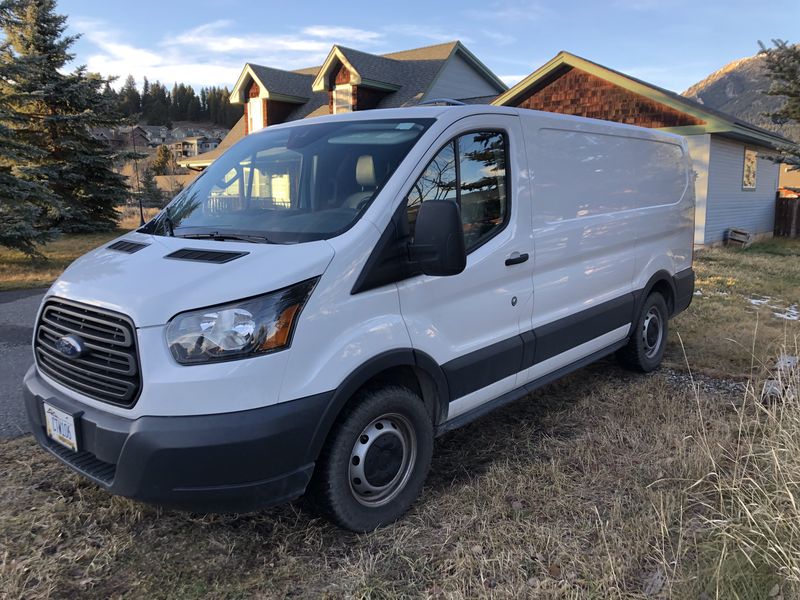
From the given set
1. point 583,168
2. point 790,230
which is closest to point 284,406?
point 583,168

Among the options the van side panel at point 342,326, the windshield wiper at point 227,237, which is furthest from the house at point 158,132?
the van side panel at point 342,326

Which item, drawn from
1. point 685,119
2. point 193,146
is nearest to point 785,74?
point 685,119

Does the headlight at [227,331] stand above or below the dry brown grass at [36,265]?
above

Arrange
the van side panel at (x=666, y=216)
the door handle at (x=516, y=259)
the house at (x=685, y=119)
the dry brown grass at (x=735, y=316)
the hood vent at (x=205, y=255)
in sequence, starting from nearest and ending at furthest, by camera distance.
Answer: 1. the hood vent at (x=205, y=255)
2. the door handle at (x=516, y=259)
3. the van side panel at (x=666, y=216)
4. the dry brown grass at (x=735, y=316)
5. the house at (x=685, y=119)

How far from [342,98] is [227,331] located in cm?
1998

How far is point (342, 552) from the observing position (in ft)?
9.61

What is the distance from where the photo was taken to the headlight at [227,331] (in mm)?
2482

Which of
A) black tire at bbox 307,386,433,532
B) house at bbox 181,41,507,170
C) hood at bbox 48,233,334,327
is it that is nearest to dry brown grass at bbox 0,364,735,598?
black tire at bbox 307,386,433,532

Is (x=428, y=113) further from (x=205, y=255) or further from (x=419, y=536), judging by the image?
(x=419, y=536)

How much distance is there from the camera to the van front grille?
8.36 feet

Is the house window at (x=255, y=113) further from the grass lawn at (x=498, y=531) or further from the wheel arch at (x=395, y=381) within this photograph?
the wheel arch at (x=395, y=381)

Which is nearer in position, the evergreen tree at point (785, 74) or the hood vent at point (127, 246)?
the hood vent at point (127, 246)

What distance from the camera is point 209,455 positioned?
8.04 feet

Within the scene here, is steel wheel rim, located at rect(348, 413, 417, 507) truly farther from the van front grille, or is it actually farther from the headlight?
the van front grille
